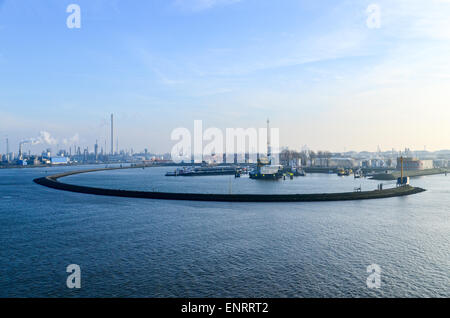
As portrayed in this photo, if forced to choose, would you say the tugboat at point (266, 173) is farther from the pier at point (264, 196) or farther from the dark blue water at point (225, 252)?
the dark blue water at point (225, 252)

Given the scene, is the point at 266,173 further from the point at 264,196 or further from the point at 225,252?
the point at 225,252

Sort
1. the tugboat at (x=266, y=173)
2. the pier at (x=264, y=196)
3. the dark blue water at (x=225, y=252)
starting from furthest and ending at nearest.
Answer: the tugboat at (x=266, y=173), the pier at (x=264, y=196), the dark blue water at (x=225, y=252)

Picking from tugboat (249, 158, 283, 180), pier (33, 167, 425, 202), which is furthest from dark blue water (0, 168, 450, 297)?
tugboat (249, 158, 283, 180)

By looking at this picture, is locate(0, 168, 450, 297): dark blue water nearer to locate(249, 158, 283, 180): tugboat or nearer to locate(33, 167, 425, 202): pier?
locate(33, 167, 425, 202): pier

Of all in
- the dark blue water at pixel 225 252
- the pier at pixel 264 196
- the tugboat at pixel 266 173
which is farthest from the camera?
the tugboat at pixel 266 173

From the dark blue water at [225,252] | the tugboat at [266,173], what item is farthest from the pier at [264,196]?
the tugboat at [266,173]

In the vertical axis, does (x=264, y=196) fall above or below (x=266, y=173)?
below

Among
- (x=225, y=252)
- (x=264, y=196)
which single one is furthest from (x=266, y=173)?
(x=225, y=252)
